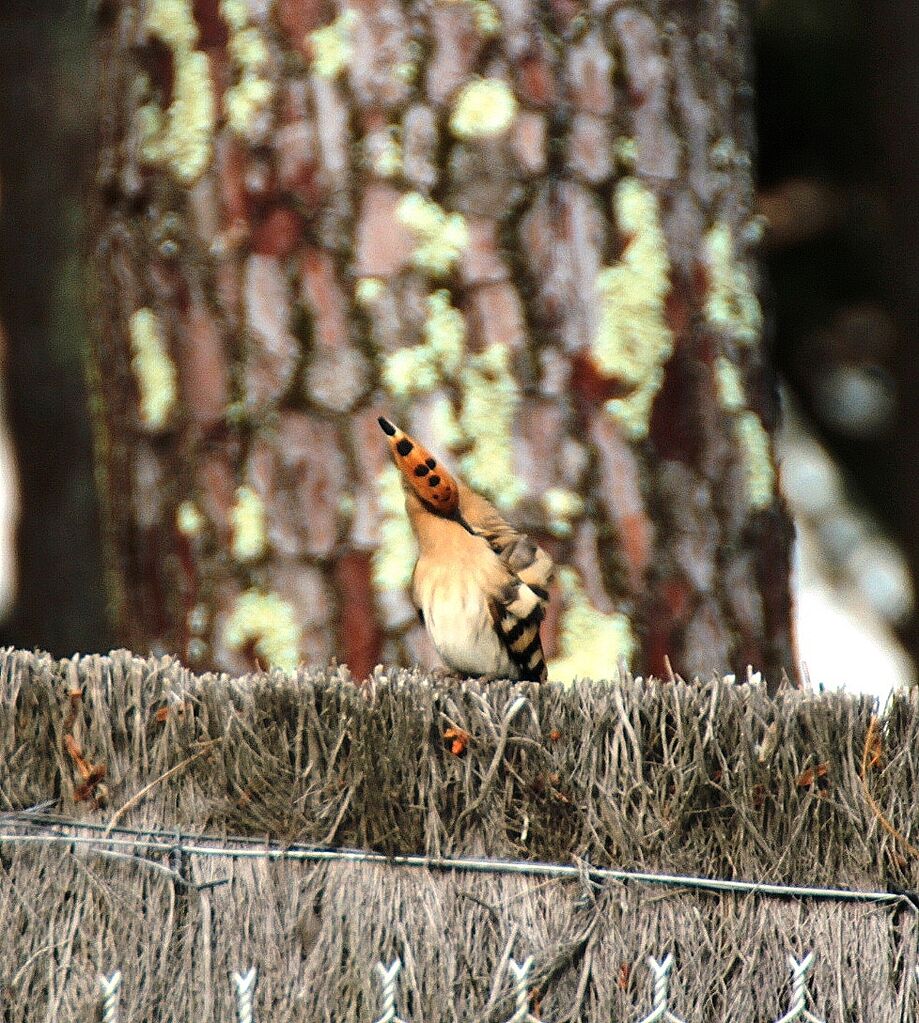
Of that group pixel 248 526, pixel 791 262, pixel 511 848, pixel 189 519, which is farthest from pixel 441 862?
pixel 791 262

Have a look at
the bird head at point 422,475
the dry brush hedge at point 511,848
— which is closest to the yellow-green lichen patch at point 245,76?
the bird head at point 422,475

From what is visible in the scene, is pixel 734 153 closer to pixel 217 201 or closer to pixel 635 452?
pixel 635 452

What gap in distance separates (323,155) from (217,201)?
0.24 metres

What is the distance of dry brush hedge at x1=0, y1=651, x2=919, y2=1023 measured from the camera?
210 centimetres

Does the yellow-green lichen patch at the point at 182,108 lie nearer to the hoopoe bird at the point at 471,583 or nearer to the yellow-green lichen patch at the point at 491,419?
the yellow-green lichen patch at the point at 491,419

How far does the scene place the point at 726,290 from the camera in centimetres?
314

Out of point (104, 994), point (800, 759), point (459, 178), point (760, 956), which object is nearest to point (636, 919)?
point (760, 956)

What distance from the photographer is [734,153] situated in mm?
3197

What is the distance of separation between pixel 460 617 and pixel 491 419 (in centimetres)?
51

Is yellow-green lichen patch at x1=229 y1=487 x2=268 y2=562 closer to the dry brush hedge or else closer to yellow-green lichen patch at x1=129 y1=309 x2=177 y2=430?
yellow-green lichen patch at x1=129 y1=309 x2=177 y2=430

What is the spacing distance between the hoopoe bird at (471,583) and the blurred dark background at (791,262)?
9.85ft

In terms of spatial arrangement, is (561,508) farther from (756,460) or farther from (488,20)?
(488,20)

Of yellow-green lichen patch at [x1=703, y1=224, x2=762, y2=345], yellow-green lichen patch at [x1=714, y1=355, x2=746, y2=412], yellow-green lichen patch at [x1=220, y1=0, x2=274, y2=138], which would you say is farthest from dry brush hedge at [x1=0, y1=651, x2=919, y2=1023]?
Answer: yellow-green lichen patch at [x1=220, y1=0, x2=274, y2=138]

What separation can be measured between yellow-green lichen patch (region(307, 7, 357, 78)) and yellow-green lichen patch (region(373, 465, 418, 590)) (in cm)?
80
